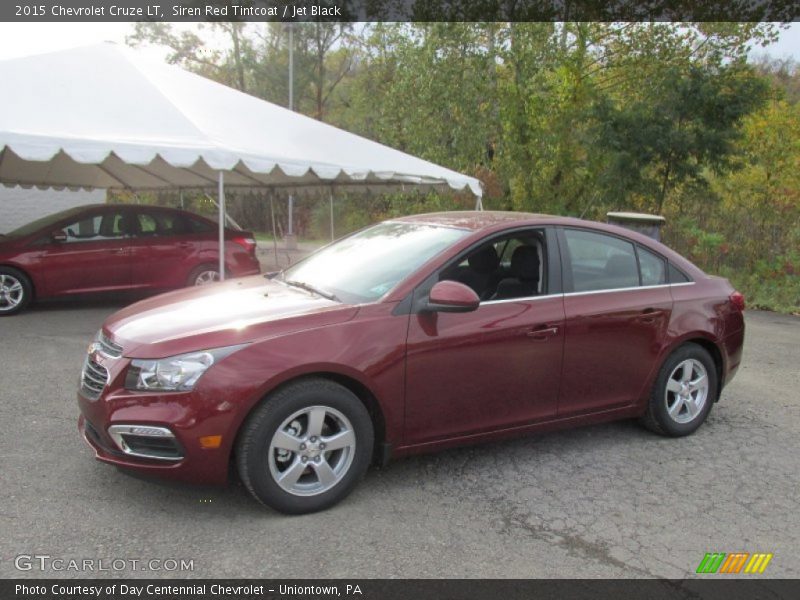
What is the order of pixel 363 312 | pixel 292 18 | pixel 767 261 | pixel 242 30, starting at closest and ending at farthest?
pixel 363 312 < pixel 767 261 < pixel 292 18 < pixel 242 30

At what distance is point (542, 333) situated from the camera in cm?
416

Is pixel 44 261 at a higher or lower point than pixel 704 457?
higher

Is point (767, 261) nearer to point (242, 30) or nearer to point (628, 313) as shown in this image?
point (628, 313)

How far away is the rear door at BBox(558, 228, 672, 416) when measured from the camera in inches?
170

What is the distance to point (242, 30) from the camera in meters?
35.4

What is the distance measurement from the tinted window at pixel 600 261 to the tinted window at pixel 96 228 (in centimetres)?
747

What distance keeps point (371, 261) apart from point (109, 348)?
1.64 m

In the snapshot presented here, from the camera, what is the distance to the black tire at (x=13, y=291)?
9.12m

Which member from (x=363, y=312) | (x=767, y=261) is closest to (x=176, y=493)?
(x=363, y=312)

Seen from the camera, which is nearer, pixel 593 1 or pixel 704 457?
pixel 704 457

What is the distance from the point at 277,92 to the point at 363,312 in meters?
31.2

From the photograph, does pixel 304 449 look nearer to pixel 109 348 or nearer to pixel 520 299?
pixel 109 348

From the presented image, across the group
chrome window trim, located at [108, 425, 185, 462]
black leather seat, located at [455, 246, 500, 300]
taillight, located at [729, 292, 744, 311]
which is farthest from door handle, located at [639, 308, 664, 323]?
chrome window trim, located at [108, 425, 185, 462]

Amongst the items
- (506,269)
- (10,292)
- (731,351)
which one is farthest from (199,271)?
(731,351)
